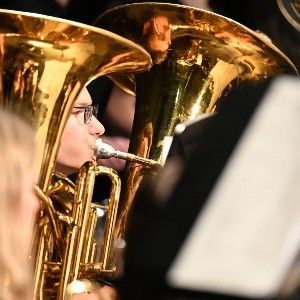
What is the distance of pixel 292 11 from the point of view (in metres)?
2.68

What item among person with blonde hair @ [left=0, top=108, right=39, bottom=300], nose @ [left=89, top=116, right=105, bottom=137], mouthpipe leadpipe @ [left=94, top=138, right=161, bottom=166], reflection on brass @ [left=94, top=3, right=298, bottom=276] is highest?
person with blonde hair @ [left=0, top=108, right=39, bottom=300]

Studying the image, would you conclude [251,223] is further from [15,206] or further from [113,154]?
[113,154]

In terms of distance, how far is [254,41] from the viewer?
105 inches

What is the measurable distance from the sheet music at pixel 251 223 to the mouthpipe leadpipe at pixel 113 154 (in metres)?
1.60

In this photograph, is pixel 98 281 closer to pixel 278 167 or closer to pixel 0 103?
pixel 0 103

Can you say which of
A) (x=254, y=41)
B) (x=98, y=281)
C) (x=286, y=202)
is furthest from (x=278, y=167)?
(x=254, y=41)

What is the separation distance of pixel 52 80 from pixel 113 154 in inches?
20.9

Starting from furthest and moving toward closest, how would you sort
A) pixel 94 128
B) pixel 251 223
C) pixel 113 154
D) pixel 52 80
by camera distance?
pixel 94 128
pixel 113 154
pixel 52 80
pixel 251 223

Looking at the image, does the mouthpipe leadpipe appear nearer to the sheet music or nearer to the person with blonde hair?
the person with blonde hair

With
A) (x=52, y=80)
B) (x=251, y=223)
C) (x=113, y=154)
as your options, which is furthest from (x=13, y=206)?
(x=113, y=154)

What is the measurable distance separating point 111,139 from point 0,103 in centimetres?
150

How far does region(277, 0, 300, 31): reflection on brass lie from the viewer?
2.66m

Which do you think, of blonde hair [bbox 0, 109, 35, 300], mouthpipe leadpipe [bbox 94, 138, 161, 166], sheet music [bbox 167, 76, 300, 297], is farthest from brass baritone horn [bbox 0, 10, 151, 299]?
sheet music [bbox 167, 76, 300, 297]

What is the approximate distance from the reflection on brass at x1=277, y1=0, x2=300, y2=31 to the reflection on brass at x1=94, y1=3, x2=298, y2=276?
0.10 metres
